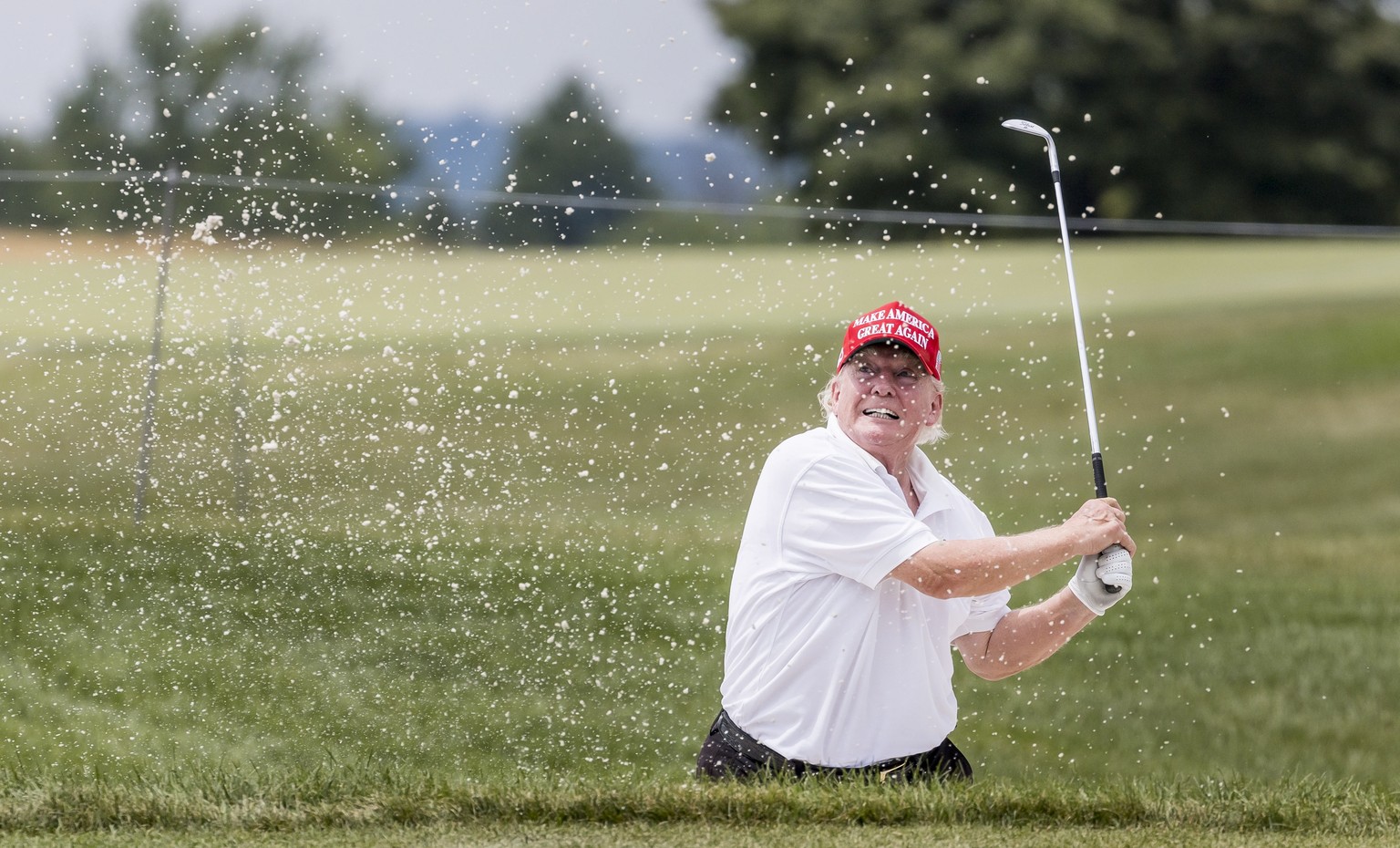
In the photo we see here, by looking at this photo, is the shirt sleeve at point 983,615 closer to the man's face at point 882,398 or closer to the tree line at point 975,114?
the man's face at point 882,398

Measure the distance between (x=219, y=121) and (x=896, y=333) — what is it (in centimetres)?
2504

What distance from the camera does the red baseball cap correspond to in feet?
11.4

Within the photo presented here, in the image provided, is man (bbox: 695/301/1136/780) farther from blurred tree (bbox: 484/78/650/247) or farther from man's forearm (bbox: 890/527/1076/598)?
blurred tree (bbox: 484/78/650/247)

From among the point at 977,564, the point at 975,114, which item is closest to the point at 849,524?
the point at 977,564

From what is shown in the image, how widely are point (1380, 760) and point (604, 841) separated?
15.6 feet

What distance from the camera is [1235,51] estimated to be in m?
30.5

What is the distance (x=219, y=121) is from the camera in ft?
87.3

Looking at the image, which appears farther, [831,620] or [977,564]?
[831,620]

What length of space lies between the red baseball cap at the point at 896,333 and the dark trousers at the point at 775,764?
83 cm

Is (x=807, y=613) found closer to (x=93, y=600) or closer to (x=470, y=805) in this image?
(x=470, y=805)

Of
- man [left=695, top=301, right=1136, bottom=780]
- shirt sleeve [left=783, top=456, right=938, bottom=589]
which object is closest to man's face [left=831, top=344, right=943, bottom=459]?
man [left=695, top=301, right=1136, bottom=780]

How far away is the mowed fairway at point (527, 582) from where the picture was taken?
133 inches

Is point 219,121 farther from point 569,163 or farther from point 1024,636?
point 1024,636

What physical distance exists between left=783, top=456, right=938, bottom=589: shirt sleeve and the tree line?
24.1 metres
